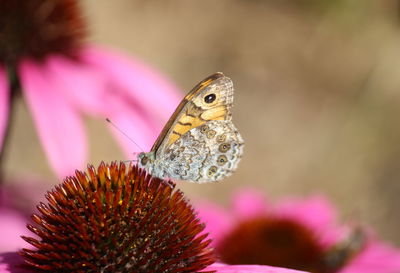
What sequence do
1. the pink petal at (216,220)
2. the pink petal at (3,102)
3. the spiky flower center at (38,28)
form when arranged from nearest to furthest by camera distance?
the pink petal at (3,102) < the spiky flower center at (38,28) < the pink petal at (216,220)

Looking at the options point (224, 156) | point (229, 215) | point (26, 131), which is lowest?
point (224, 156)

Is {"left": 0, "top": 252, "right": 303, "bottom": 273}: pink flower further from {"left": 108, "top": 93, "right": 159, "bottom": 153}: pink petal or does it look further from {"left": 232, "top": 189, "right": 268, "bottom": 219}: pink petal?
{"left": 232, "top": 189, "right": 268, "bottom": 219}: pink petal

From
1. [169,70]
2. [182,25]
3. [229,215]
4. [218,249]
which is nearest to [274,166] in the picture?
[169,70]

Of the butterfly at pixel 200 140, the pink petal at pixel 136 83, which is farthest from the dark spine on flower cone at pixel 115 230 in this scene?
the pink petal at pixel 136 83

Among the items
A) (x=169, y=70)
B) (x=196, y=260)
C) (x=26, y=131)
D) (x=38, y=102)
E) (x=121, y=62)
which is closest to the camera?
(x=196, y=260)

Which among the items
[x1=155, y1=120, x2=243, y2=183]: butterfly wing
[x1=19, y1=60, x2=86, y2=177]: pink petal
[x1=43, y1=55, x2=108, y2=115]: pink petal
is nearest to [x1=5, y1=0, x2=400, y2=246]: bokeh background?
[x1=43, y1=55, x2=108, y2=115]: pink petal

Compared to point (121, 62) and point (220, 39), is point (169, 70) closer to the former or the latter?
point (220, 39)

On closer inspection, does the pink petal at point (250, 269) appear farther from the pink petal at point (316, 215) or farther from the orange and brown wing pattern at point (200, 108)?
the pink petal at point (316, 215)
